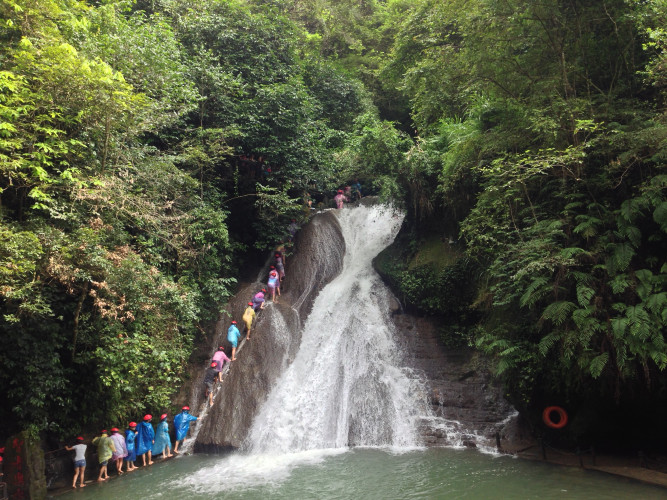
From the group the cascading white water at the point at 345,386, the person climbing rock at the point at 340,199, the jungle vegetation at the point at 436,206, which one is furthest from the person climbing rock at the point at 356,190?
the cascading white water at the point at 345,386

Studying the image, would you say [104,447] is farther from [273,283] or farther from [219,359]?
[273,283]

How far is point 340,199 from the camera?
22547mm

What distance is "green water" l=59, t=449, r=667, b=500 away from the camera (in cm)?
780

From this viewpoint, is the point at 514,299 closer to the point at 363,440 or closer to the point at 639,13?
the point at 363,440

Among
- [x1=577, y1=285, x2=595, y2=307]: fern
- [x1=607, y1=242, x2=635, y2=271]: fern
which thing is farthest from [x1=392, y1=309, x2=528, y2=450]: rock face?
[x1=607, y1=242, x2=635, y2=271]: fern

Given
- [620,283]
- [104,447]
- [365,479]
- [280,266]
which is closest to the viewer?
[620,283]

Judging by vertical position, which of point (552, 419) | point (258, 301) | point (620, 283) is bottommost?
point (552, 419)

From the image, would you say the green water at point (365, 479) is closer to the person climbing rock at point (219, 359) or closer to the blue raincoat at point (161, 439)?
the blue raincoat at point (161, 439)

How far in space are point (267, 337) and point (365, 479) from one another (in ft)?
22.3

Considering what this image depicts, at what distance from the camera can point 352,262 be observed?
1939 centimetres

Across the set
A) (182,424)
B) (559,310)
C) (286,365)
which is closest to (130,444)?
(182,424)

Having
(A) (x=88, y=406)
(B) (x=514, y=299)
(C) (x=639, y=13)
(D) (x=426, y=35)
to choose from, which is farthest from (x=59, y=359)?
(D) (x=426, y=35)

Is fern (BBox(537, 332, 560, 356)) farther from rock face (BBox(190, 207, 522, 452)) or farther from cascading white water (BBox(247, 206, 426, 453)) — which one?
cascading white water (BBox(247, 206, 426, 453))

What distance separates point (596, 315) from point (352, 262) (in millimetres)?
11908
